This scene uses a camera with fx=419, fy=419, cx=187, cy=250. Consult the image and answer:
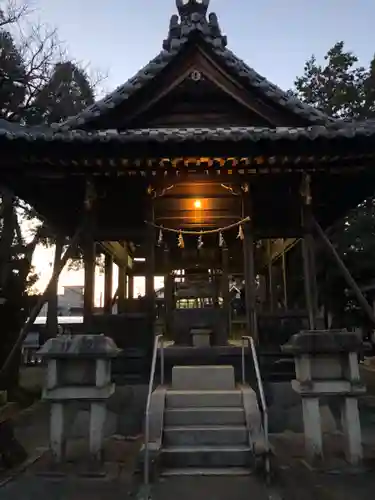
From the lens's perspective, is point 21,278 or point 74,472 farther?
point 21,278

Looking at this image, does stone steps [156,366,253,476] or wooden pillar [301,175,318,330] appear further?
wooden pillar [301,175,318,330]

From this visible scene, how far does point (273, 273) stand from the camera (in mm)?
14461

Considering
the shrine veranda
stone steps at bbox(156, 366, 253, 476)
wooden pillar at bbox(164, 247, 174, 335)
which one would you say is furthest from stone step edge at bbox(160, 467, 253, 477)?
wooden pillar at bbox(164, 247, 174, 335)

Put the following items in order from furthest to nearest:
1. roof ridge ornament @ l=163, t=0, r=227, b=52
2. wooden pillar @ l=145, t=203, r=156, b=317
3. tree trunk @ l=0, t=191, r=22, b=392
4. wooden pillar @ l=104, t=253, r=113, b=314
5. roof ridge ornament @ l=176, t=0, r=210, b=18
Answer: tree trunk @ l=0, t=191, r=22, b=392
wooden pillar @ l=104, t=253, r=113, b=314
roof ridge ornament @ l=176, t=0, r=210, b=18
roof ridge ornament @ l=163, t=0, r=227, b=52
wooden pillar @ l=145, t=203, r=156, b=317

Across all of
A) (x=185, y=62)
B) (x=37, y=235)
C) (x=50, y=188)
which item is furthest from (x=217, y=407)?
(x=37, y=235)

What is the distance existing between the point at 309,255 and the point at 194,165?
2.85 meters

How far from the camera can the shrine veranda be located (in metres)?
7.13

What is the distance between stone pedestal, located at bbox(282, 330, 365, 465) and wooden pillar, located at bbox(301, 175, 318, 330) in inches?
66.6

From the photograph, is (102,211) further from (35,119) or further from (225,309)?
(35,119)

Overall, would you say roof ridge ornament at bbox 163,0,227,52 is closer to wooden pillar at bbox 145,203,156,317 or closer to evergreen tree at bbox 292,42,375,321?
wooden pillar at bbox 145,203,156,317

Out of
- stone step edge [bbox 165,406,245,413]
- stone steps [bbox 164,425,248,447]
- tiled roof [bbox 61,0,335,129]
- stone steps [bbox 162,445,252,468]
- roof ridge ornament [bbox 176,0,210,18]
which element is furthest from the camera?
roof ridge ornament [bbox 176,0,210,18]

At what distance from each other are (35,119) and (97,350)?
14.5m

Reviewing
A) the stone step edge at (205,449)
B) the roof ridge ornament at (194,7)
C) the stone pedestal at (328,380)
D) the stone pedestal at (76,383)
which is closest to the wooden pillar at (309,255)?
the stone pedestal at (328,380)

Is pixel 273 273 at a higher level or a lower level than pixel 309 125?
lower
